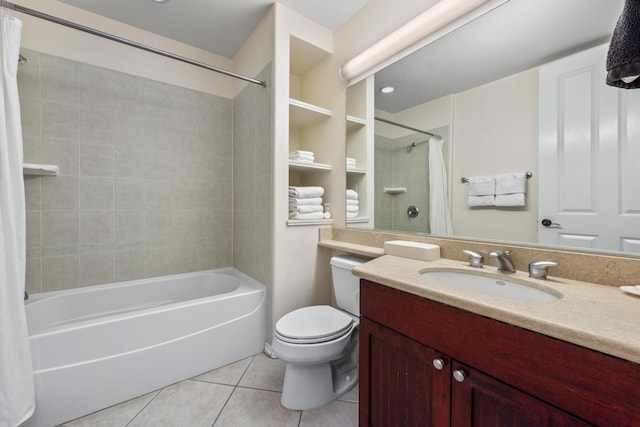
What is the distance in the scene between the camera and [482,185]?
1.22 metres

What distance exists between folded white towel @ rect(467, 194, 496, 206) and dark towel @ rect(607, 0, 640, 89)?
1.79 ft

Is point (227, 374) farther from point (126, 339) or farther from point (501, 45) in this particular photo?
point (501, 45)

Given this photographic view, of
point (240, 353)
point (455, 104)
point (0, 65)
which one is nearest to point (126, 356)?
point (240, 353)

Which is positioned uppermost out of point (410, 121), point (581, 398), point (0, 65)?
point (0, 65)

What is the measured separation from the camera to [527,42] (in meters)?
1.09

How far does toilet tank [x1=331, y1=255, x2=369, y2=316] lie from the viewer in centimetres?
158

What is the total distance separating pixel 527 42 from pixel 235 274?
2.45 metres

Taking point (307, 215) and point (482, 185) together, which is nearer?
point (482, 185)

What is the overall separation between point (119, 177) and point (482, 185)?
247 centimetres

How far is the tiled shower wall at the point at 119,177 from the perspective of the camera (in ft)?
5.77

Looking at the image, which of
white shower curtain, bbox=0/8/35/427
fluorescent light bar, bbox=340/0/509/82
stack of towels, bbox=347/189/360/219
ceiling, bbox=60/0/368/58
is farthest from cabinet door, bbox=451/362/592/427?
ceiling, bbox=60/0/368/58

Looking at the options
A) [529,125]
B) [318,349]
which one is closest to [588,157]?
[529,125]

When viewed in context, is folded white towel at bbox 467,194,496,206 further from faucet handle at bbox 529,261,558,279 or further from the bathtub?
the bathtub

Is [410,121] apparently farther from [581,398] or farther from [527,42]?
[581,398]
